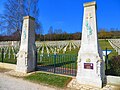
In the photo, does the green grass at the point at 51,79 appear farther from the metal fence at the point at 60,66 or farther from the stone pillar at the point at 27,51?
the stone pillar at the point at 27,51

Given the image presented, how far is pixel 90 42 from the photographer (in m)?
7.34

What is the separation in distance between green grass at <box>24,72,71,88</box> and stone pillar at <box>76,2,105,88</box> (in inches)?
31.1

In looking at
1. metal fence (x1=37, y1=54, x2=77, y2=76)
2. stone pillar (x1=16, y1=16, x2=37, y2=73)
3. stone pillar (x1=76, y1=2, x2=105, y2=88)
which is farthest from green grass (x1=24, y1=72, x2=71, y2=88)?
stone pillar (x1=16, y1=16, x2=37, y2=73)

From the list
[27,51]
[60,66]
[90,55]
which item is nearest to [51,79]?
[90,55]

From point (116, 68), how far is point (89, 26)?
2.63 m

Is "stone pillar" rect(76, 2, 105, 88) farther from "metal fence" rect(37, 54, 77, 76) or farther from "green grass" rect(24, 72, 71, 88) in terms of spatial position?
"metal fence" rect(37, 54, 77, 76)

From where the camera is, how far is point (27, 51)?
10.3 metres

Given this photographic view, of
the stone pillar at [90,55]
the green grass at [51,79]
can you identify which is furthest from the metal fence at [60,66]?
the stone pillar at [90,55]

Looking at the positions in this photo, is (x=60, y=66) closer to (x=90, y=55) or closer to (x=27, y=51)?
(x=27, y=51)

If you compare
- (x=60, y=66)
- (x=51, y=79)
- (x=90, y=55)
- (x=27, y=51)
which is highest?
(x=27, y=51)

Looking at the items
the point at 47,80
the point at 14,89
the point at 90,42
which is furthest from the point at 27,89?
the point at 90,42

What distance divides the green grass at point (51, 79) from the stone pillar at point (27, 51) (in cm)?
127

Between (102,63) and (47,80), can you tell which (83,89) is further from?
(47,80)

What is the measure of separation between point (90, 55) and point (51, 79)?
2568mm
